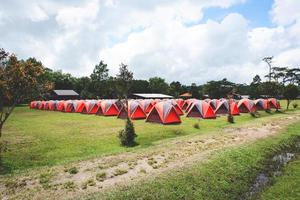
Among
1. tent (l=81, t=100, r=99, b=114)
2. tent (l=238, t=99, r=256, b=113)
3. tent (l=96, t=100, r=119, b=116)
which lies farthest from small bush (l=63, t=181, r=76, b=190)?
tent (l=238, t=99, r=256, b=113)

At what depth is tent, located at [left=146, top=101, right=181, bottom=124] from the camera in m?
26.1

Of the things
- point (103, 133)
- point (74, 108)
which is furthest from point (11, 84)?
point (74, 108)

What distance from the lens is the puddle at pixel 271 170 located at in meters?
10.7

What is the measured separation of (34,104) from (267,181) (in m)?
58.6

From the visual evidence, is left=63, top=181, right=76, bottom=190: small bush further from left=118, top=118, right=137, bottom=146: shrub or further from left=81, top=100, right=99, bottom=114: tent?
left=81, top=100, right=99, bottom=114: tent

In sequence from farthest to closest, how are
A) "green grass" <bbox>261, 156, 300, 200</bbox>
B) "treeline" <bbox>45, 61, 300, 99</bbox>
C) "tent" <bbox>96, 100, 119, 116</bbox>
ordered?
"treeline" <bbox>45, 61, 300, 99</bbox>
"tent" <bbox>96, 100, 119, 116</bbox>
"green grass" <bbox>261, 156, 300, 200</bbox>

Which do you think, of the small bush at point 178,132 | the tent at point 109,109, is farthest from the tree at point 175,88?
the small bush at point 178,132

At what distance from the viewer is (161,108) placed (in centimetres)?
2686

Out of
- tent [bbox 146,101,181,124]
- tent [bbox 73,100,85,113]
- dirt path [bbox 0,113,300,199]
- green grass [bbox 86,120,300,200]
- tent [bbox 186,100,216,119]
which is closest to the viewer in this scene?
green grass [bbox 86,120,300,200]

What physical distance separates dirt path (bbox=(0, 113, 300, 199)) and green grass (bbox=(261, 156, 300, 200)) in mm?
3590

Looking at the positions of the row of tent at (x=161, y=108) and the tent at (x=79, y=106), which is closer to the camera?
the row of tent at (x=161, y=108)

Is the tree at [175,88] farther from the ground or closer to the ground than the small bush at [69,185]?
farther from the ground

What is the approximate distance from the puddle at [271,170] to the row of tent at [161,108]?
11138 millimetres

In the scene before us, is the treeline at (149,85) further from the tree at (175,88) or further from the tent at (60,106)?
the tent at (60,106)
